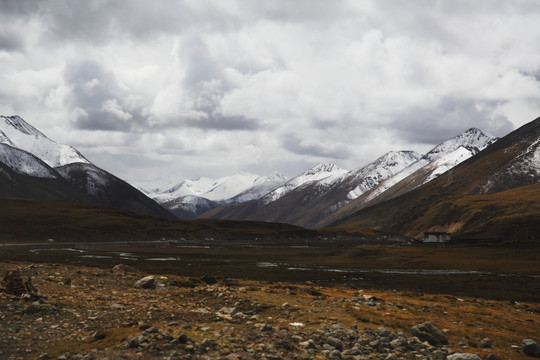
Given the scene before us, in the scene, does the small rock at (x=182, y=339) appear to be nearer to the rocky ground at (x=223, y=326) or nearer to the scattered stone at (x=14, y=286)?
the rocky ground at (x=223, y=326)

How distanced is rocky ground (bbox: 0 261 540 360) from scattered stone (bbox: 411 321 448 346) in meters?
0.05

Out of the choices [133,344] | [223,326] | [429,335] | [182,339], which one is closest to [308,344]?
[223,326]

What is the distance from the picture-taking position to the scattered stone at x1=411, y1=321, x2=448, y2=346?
23.8m

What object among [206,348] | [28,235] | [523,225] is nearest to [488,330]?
[206,348]

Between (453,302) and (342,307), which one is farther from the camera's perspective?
(453,302)

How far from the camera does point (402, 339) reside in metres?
22.6

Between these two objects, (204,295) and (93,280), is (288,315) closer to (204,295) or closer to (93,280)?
(204,295)

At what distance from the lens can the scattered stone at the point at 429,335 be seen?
23822 mm

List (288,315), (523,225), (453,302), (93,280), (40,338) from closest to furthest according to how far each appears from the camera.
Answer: (40,338) < (288,315) < (93,280) < (453,302) < (523,225)

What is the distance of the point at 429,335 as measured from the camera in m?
24.0

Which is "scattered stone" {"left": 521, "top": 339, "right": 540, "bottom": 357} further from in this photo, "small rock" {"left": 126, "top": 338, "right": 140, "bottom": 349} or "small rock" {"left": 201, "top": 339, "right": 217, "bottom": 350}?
"small rock" {"left": 126, "top": 338, "right": 140, "bottom": 349}

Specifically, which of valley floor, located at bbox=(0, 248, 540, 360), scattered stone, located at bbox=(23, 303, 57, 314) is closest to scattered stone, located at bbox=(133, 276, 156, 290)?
valley floor, located at bbox=(0, 248, 540, 360)

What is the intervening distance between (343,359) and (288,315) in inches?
347

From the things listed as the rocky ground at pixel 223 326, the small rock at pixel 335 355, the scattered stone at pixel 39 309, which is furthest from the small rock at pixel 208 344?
the scattered stone at pixel 39 309
